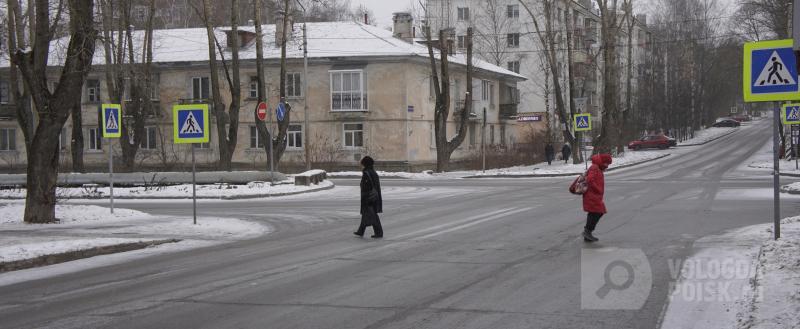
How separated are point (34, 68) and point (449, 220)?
9.61 meters

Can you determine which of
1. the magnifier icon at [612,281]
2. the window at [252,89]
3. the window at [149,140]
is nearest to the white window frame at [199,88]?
the window at [252,89]

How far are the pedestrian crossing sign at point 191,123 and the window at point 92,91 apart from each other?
37.6 meters

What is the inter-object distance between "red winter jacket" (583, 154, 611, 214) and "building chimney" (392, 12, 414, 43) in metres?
40.8

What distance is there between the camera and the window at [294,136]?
47.5m

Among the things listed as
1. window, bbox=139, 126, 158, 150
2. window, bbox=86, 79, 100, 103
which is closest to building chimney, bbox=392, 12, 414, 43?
window, bbox=139, 126, 158, 150

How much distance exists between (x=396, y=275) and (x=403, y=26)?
4446 cm

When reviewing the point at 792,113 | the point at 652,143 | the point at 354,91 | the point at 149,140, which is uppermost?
the point at 354,91

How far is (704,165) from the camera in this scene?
1732 inches

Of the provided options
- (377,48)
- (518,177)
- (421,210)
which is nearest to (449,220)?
(421,210)

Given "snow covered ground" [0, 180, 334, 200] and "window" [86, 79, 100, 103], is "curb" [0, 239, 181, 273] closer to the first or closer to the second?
"snow covered ground" [0, 180, 334, 200]

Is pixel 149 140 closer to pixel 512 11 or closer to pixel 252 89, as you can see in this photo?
pixel 252 89

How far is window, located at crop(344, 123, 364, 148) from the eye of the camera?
46.5 metres

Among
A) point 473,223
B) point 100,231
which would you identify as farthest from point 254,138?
point 473,223

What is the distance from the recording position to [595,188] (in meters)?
12.7
